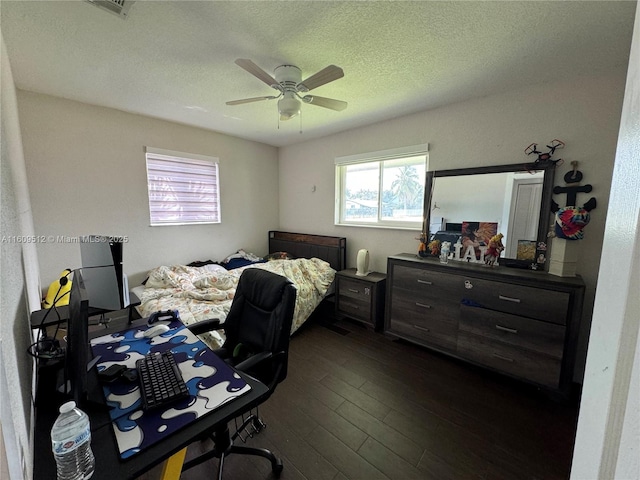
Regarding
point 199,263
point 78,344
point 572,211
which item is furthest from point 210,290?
point 572,211

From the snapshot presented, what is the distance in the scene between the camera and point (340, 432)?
64.2 inches

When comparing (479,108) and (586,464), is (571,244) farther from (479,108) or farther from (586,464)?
(586,464)

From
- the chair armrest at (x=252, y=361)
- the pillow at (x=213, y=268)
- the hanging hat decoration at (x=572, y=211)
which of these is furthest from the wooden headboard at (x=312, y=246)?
the chair armrest at (x=252, y=361)

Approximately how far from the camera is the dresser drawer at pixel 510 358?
187 centimetres

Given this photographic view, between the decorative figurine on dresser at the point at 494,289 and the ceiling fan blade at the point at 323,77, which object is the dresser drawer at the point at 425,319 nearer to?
the decorative figurine on dresser at the point at 494,289

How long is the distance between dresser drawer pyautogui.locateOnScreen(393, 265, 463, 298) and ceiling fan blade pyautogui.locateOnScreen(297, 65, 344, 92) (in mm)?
1805

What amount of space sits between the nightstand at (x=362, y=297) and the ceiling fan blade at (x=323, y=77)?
204cm

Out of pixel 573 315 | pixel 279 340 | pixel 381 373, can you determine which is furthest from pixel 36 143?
pixel 573 315

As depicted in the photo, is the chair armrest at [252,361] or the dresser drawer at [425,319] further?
the dresser drawer at [425,319]

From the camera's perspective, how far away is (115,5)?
4.46ft

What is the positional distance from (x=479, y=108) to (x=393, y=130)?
89 centimetres

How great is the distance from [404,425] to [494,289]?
1260 mm

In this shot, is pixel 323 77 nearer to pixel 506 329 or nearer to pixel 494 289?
pixel 494 289

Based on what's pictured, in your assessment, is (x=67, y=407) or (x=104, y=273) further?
(x=104, y=273)
